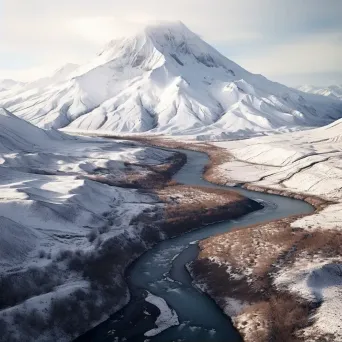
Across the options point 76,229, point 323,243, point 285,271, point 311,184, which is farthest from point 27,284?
point 311,184

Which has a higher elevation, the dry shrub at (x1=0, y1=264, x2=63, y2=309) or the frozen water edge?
the dry shrub at (x1=0, y1=264, x2=63, y2=309)

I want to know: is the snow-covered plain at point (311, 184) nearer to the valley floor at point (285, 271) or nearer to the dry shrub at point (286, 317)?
the valley floor at point (285, 271)

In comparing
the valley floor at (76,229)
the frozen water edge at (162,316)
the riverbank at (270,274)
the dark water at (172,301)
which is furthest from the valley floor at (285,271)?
the valley floor at (76,229)

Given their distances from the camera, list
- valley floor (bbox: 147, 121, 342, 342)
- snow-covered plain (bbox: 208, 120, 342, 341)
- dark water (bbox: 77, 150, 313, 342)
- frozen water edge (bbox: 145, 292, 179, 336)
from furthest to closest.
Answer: snow-covered plain (bbox: 208, 120, 342, 341) < frozen water edge (bbox: 145, 292, 179, 336) < valley floor (bbox: 147, 121, 342, 342) < dark water (bbox: 77, 150, 313, 342)

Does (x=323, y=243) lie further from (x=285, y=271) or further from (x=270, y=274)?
(x=270, y=274)

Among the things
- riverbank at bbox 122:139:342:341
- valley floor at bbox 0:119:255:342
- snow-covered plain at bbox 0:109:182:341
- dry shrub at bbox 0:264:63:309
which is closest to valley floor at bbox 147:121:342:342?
riverbank at bbox 122:139:342:341

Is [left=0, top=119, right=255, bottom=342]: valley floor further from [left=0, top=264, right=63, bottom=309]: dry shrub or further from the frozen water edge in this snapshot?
the frozen water edge
